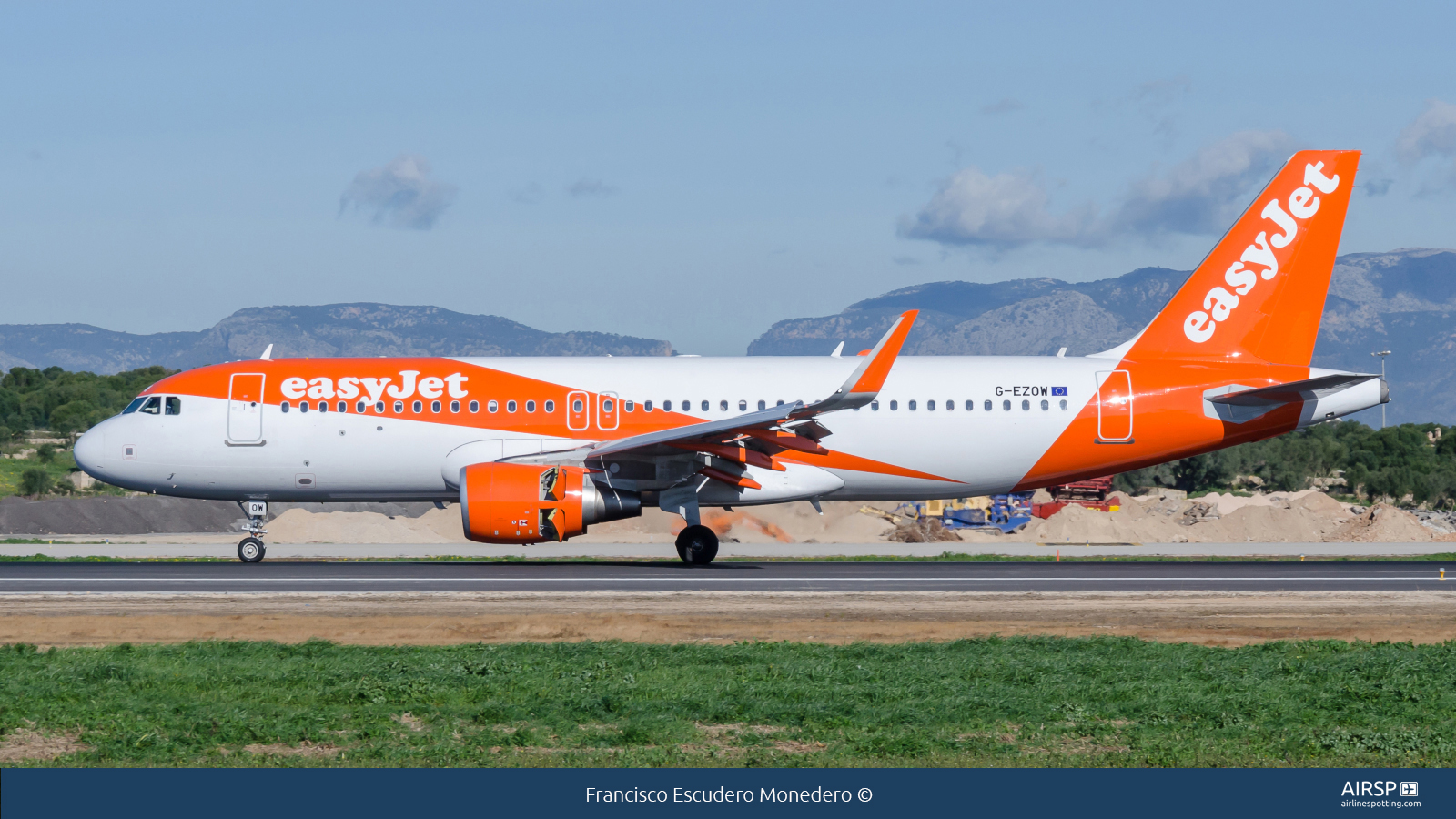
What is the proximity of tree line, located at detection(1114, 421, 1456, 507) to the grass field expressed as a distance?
172 feet

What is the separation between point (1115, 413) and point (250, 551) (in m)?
15.8

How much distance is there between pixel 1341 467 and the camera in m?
75.6

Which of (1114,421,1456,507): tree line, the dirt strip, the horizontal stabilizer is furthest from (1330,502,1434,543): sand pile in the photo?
(1114,421,1456,507): tree line

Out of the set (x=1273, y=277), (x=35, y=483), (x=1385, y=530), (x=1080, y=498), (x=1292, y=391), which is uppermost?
(x=1273, y=277)

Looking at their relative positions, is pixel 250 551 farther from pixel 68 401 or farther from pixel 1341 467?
pixel 1341 467

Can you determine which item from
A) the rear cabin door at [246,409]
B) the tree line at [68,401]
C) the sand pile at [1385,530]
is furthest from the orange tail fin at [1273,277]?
the tree line at [68,401]

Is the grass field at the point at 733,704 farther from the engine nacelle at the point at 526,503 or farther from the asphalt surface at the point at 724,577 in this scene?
the engine nacelle at the point at 526,503

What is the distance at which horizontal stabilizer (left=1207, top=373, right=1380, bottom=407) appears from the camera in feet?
75.2

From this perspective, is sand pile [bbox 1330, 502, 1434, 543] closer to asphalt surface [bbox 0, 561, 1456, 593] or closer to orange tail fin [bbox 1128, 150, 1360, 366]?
asphalt surface [bbox 0, 561, 1456, 593]

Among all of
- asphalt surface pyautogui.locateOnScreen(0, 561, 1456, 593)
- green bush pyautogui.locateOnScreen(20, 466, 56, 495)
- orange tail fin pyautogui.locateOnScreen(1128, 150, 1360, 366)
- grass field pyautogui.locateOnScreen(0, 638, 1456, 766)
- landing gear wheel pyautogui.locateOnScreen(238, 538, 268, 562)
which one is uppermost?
orange tail fin pyautogui.locateOnScreen(1128, 150, 1360, 366)

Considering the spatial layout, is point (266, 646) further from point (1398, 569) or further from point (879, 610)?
point (1398, 569)

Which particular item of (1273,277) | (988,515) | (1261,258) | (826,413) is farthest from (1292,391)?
(988,515)

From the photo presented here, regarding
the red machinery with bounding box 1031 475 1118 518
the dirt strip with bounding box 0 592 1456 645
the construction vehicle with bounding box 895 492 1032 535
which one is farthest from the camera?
the red machinery with bounding box 1031 475 1118 518

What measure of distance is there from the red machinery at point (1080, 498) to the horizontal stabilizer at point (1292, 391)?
2152cm
